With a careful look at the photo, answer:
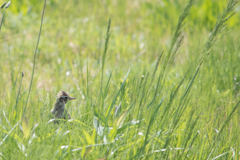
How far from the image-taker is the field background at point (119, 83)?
1.92 meters

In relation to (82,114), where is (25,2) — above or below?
above

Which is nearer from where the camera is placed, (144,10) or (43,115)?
(43,115)

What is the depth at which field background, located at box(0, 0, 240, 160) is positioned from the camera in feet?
6.31

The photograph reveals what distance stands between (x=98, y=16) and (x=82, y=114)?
18.7 feet

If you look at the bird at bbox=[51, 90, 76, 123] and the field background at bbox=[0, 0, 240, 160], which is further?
the bird at bbox=[51, 90, 76, 123]

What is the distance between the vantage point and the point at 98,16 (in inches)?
300

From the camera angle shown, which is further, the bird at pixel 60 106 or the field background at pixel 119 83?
the bird at pixel 60 106

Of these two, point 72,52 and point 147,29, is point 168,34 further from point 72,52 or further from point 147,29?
point 72,52

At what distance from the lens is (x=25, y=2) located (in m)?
7.20

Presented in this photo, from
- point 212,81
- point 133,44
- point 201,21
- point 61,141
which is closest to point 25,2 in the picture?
point 133,44

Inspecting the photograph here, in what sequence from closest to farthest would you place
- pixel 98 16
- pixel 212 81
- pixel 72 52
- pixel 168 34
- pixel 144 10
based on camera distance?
1. pixel 212 81
2. pixel 72 52
3. pixel 168 34
4. pixel 98 16
5. pixel 144 10

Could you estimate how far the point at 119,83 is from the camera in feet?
9.08

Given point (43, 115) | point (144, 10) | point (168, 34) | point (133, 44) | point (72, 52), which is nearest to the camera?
point (43, 115)

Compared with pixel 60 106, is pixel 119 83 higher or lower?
higher
